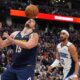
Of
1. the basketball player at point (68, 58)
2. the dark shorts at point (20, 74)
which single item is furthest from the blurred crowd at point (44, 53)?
the basketball player at point (68, 58)

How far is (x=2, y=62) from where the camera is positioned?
52.9 ft

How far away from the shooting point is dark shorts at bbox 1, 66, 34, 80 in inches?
205

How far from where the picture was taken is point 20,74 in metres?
5.19

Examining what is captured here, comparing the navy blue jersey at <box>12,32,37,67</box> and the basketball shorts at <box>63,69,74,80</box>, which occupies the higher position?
the navy blue jersey at <box>12,32,37,67</box>

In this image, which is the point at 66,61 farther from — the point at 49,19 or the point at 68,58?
the point at 49,19

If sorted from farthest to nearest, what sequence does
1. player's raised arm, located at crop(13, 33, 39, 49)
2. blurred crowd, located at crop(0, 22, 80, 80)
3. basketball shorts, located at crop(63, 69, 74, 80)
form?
blurred crowd, located at crop(0, 22, 80, 80) < basketball shorts, located at crop(63, 69, 74, 80) < player's raised arm, located at crop(13, 33, 39, 49)

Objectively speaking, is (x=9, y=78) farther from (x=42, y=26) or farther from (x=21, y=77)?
(x=42, y=26)

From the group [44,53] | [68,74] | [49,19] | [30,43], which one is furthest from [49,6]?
[30,43]

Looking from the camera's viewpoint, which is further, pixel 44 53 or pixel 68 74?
pixel 44 53

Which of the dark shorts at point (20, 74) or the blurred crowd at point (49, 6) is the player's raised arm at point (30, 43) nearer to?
the dark shorts at point (20, 74)

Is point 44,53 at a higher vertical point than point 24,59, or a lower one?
lower

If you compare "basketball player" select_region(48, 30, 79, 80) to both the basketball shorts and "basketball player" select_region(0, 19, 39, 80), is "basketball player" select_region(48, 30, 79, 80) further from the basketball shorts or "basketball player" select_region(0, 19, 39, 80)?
"basketball player" select_region(0, 19, 39, 80)

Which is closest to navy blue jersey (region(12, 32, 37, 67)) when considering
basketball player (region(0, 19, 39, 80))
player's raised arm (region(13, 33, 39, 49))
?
basketball player (region(0, 19, 39, 80))

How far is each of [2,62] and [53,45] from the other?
10.7 metres
